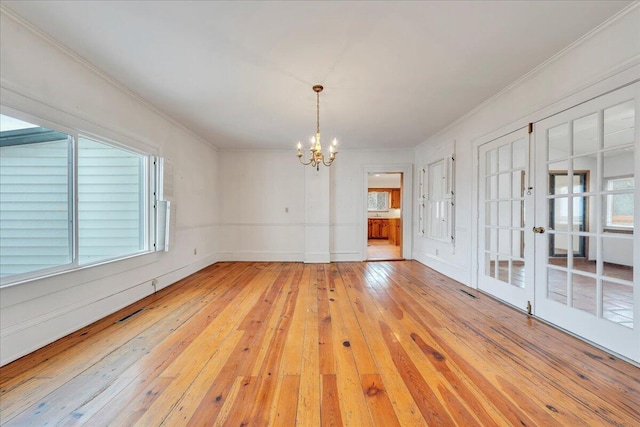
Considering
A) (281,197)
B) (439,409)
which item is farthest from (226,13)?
(281,197)

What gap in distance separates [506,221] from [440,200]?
1628 mm

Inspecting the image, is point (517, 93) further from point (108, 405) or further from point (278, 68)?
point (108, 405)

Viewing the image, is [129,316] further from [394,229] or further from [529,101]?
[394,229]

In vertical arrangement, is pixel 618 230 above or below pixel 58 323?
above

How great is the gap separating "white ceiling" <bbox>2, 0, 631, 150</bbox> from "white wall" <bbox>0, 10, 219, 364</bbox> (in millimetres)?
185

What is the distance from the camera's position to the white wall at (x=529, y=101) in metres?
1.95

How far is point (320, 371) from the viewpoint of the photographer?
5.96ft

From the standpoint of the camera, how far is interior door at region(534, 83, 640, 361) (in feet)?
6.40

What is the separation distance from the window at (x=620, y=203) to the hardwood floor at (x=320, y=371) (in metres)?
1.04

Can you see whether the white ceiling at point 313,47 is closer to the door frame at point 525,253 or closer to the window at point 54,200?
the door frame at point 525,253

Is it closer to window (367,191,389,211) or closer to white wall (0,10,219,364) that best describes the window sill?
white wall (0,10,219,364)

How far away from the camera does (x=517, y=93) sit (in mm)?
2930

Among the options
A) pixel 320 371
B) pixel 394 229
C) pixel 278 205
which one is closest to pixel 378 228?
pixel 394 229

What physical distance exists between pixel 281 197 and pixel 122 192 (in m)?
3.05
